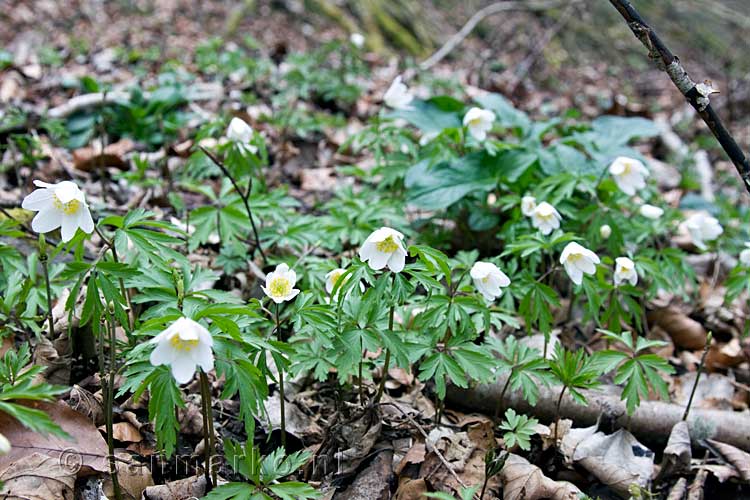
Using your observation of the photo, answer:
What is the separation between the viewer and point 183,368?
1.29 metres

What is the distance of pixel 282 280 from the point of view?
170 cm

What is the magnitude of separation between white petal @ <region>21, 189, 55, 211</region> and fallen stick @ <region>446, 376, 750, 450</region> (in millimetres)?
1445

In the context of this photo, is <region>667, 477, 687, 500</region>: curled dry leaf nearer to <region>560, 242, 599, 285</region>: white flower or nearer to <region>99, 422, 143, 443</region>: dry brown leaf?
<region>560, 242, 599, 285</region>: white flower

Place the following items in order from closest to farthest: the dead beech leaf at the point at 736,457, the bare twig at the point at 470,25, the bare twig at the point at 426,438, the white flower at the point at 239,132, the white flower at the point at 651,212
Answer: the bare twig at the point at 426,438 → the dead beech leaf at the point at 736,457 → the white flower at the point at 239,132 → the white flower at the point at 651,212 → the bare twig at the point at 470,25

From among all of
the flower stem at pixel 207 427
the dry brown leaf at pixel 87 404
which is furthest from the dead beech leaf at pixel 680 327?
the dry brown leaf at pixel 87 404

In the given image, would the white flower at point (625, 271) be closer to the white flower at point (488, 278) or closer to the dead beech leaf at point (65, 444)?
the white flower at point (488, 278)

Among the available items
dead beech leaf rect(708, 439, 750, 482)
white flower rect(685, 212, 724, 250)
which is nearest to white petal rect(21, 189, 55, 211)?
dead beech leaf rect(708, 439, 750, 482)

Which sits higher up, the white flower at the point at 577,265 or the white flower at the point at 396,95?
the white flower at the point at 396,95

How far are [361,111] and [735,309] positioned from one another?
296cm

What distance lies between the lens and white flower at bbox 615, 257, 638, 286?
7.04ft

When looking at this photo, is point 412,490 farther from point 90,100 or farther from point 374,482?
point 90,100

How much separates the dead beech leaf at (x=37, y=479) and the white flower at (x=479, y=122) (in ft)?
6.91

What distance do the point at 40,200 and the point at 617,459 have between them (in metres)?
1.94

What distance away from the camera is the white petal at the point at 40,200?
62.0 inches
